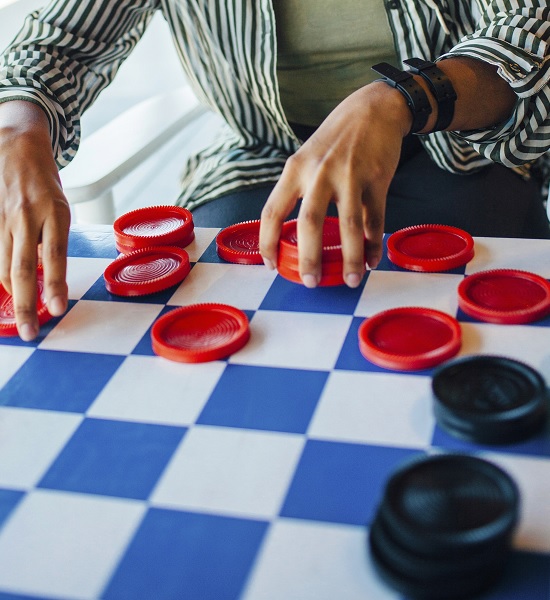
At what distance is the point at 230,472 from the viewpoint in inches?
29.0

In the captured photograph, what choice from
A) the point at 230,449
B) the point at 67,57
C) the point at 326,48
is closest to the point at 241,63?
the point at 326,48

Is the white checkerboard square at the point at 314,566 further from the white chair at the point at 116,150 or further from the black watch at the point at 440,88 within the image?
the white chair at the point at 116,150

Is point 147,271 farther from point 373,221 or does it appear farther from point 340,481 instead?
point 340,481

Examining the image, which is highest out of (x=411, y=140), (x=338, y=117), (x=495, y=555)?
(x=338, y=117)

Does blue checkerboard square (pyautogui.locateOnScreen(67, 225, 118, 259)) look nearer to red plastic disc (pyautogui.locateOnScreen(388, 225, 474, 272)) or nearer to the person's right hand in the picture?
the person's right hand

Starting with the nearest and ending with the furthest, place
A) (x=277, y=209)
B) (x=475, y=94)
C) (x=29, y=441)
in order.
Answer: (x=29, y=441), (x=277, y=209), (x=475, y=94)

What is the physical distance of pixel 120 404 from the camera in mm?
859

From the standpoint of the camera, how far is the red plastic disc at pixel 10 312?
3.37ft

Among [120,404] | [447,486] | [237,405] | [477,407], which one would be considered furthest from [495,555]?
[120,404]

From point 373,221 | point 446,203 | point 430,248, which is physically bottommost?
point 446,203

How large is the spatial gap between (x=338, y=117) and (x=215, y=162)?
0.69 metres

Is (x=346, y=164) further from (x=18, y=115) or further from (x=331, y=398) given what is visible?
(x=18, y=115)

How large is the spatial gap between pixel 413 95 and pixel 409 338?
0.43 m

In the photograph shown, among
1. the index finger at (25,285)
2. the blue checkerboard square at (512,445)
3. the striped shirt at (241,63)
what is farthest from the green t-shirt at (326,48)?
the blue checkerboard square at (512,445)
